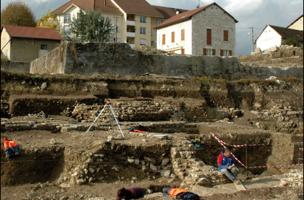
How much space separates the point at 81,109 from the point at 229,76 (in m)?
13.7

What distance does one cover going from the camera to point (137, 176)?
40.3ft

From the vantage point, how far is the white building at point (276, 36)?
49.9 metres

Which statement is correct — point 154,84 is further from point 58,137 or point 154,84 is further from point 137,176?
point 137,176

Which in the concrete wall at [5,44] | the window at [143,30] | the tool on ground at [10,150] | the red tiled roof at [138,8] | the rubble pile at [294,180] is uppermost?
the red tiled roof at [138,8]

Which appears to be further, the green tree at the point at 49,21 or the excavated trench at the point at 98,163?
the green tree at the point at 49,21

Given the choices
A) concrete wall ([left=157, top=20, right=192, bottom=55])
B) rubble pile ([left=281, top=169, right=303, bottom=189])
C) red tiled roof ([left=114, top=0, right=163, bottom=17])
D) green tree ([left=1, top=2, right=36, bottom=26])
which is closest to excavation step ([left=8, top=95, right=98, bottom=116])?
rubble pile ([left=281, top=169, right=303, bottom=189])

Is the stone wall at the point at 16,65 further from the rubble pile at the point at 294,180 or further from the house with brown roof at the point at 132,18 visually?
the rubble pile at the point at 294,180

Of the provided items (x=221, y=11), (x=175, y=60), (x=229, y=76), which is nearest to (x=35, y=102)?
(x=175, y=60)

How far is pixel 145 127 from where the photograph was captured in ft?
55.3

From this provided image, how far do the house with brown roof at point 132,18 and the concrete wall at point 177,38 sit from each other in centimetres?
312

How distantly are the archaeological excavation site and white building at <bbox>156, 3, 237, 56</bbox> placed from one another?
10.8m

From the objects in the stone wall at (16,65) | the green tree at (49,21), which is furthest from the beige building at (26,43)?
the green tree at (49,21)

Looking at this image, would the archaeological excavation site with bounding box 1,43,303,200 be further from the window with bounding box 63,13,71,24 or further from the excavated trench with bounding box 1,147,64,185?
the window with bounding box 63,13,71,24

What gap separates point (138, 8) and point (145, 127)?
34.5 m
